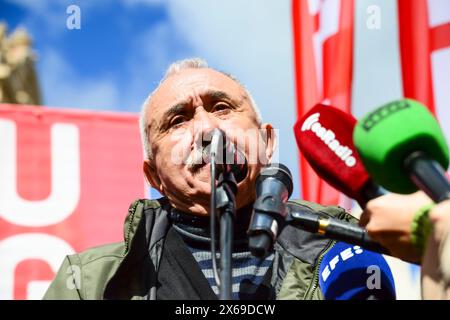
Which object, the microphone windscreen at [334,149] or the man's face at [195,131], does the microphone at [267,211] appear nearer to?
the microphone windscreen at [334,149]

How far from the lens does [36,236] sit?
6078 millimetres

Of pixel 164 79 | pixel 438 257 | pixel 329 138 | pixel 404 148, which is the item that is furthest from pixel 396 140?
pixel 164 79

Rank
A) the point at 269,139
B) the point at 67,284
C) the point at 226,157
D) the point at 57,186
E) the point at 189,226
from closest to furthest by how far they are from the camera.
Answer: the point at 226,157 < the point at 67,284 < the point at 189,226 < the point at 269,139 < the point at 57,186

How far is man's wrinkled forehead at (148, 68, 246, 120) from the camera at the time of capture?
344 cm

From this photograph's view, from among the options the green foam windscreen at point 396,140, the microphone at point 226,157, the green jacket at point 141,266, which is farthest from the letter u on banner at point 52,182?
the green foam windscreen at point 396,140

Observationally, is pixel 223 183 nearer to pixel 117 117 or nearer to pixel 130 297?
pixel 130 297

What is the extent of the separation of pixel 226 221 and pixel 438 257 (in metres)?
0.67

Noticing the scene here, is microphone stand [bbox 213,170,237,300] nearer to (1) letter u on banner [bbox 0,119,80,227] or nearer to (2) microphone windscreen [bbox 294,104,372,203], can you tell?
(2) microphone windscreen [bbox 294,104,372,203]

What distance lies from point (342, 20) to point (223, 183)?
169 inches

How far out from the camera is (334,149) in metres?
2.15

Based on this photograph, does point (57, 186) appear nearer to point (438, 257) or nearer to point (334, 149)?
point (334, 149)

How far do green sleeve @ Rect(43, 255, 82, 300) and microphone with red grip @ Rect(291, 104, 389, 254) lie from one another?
1120 millimetres

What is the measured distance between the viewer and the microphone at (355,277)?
8.48 ft

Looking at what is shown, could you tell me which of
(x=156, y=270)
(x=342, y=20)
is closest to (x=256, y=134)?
(x=156, y=270)
